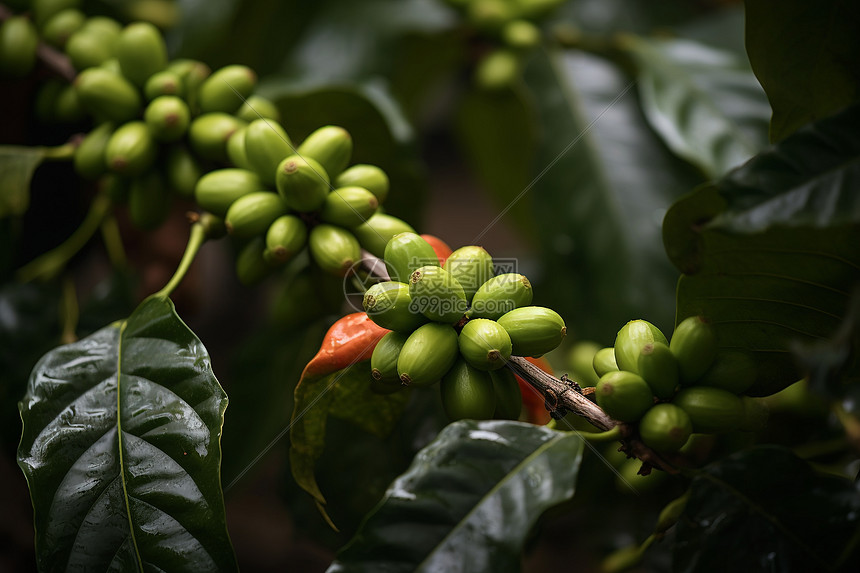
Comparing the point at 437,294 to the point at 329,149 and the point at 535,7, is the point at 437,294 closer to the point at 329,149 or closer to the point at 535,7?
the point at 329,149

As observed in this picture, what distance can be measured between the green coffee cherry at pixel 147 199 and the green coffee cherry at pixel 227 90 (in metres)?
0.11

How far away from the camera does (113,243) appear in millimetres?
1012

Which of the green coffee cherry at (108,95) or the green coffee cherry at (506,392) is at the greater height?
the green coffee cherry at (108,95)

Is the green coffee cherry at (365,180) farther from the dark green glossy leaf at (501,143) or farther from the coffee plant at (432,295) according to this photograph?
the dark green glossy leaf at (501,143)

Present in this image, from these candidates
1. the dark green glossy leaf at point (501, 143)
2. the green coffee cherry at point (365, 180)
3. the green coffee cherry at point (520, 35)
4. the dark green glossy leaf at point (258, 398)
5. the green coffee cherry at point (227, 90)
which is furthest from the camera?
the dark green glossy leaf at point (501, 143)

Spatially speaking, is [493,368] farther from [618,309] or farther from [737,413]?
[618,309]

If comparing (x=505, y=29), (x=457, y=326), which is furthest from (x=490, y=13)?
(x=457, y=326)

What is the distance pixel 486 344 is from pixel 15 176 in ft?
2.18

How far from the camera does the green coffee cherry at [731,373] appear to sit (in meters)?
0.50

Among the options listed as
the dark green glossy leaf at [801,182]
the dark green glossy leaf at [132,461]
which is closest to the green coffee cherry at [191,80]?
the dark green glossy leaf at [132,461]

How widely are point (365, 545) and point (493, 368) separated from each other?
17cm

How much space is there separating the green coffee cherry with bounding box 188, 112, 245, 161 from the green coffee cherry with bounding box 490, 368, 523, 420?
16.7 inches

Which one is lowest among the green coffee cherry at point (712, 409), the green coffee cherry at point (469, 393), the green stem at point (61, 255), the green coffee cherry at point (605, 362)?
the green stem at point (61, 255)

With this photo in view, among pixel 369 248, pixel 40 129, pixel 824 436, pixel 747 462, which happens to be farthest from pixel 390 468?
pixel 40 129
